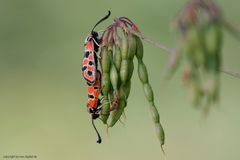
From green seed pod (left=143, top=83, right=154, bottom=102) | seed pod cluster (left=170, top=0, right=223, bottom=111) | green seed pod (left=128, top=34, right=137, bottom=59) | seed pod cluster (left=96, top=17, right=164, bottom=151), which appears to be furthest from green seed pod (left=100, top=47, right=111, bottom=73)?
seed pod cluster (left=170, top=0, right=223, bottom=111)

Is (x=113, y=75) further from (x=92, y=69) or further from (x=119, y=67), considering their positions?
(x=92, y=69)

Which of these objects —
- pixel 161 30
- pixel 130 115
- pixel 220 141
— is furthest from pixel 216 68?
pixel 161 30

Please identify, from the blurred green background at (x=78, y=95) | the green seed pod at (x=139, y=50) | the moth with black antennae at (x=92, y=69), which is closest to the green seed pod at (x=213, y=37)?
the green seed pod at (x=139, y=50)

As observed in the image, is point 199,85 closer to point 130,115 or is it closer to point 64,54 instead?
point 130,115

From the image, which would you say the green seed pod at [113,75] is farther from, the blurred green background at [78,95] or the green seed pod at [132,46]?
the blurred green background at [78,95]

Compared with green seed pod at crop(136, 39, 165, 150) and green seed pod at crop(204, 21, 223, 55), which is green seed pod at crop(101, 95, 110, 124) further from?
green seed pod at crop(204, 21, 223, 55)
